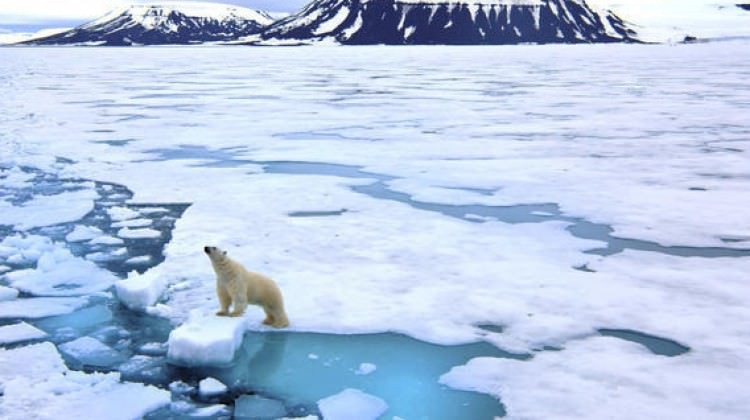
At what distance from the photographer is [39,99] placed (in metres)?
22.9

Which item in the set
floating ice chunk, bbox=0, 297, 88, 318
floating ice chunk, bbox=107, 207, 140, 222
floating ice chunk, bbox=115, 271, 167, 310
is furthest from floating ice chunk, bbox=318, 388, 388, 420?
floating ice chunk, bbox=107, 207, 140, 222

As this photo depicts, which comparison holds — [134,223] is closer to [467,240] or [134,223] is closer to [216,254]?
[216,254]

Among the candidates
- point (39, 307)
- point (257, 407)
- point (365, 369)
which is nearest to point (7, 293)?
point (39, 307)

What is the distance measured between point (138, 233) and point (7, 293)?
1747mm

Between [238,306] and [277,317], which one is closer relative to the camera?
[238,306]

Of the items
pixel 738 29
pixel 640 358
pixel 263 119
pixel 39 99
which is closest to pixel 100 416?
pixel 640 358

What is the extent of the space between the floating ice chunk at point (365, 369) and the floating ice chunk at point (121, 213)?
167 inches

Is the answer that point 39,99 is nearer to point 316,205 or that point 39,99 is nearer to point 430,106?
point 430,106

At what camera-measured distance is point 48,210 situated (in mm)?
7832

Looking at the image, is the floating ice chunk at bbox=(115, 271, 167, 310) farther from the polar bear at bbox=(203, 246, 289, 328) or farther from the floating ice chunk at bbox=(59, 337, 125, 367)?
the polar bear at bbox=(203, 246, 289, 328)

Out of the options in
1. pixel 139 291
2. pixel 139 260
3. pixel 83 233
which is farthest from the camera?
pixel 83 233

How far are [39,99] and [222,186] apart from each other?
16.5 m

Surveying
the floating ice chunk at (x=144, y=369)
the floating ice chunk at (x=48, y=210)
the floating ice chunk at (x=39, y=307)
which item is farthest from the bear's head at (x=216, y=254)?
the floating ice chunk at (x=48, y=210)

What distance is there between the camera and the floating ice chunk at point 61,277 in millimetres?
5443
